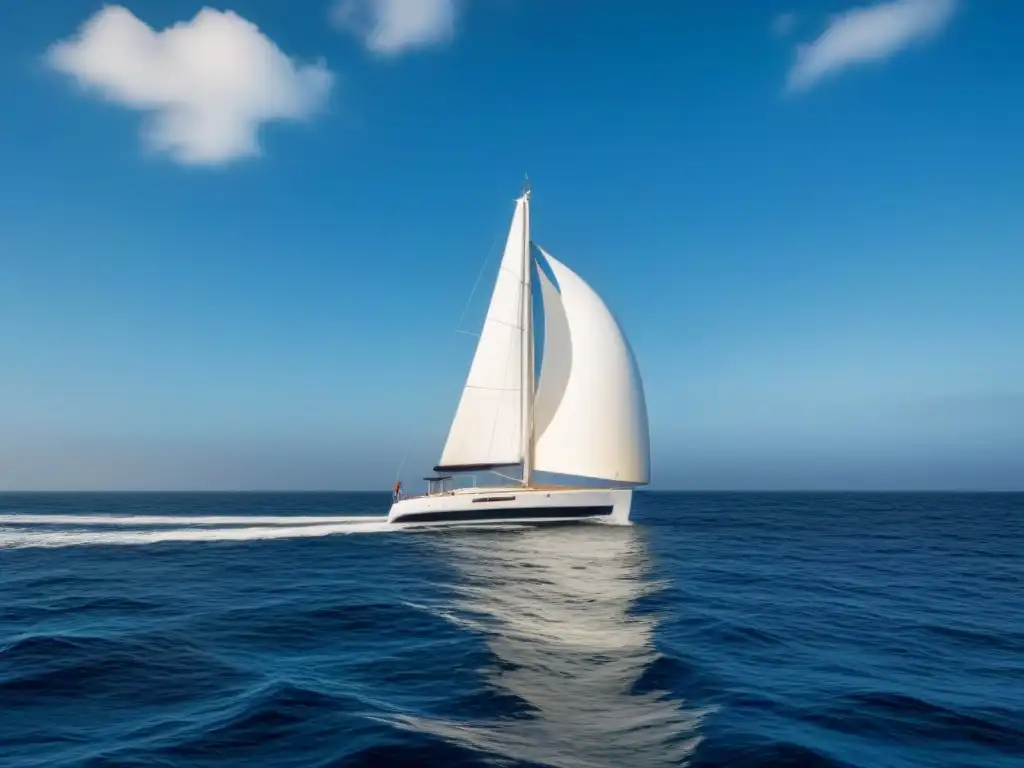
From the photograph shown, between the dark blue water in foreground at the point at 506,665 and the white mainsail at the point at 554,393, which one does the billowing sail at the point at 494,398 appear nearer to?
the white mainsail at the point at 554,393

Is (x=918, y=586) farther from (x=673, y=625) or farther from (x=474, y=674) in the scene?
(x=474, y=674)

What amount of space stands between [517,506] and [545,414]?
20.4 ft

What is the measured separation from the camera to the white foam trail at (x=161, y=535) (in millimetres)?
30916

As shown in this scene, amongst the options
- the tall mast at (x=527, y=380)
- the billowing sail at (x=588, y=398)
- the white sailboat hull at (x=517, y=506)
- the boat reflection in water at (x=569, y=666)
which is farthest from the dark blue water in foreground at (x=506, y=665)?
the tall mast at (x=527, y=380)

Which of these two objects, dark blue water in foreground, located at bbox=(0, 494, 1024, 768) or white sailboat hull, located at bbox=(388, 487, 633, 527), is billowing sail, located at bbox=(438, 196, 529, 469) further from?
dark blue water in foreground, located at bbox=(0, 494, 1024, 768)

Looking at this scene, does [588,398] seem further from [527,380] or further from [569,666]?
[569,666]

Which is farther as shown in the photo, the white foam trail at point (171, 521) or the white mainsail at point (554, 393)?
the white foam trail at point (171, 521)

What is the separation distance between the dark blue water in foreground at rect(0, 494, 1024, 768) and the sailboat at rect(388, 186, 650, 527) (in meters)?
9.91

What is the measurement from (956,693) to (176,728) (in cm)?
1142

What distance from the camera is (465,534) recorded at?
32250 millimetres

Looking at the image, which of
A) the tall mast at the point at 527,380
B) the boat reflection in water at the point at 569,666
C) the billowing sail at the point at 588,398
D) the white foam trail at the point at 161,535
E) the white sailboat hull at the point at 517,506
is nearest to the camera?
the boat reflection in water at the point at 569,666

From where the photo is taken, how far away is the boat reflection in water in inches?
290

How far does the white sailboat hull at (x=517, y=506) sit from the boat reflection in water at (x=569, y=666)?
9313mm

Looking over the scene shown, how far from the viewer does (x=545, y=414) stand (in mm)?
36406
